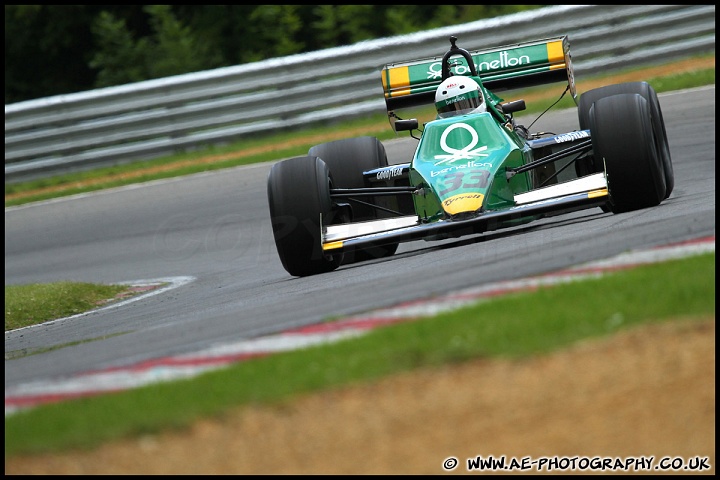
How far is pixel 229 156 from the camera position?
16.1m

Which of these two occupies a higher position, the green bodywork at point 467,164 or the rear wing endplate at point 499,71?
the rear wing endplate at point 499,71

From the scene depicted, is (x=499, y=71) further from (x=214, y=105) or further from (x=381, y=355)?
(x=214, y=105)

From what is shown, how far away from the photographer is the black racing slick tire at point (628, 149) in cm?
794

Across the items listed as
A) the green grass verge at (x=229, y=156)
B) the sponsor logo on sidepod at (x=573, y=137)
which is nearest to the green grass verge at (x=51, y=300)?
the sponsor logo on sidepod at (x=573, y=137)

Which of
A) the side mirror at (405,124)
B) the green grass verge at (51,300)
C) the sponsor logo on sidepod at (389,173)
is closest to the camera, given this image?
the sponsor logo on sidepod at (389,173)

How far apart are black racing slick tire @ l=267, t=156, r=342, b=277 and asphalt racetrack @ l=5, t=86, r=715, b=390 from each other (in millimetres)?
222

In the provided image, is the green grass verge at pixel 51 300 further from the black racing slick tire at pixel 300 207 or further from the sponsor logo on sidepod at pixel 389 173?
the sponsor logo on sidepod at pixel 389 173

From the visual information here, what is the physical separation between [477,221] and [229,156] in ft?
28.1

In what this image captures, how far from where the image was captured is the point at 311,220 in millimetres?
8516

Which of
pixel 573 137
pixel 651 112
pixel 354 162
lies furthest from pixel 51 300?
pixel 651 112

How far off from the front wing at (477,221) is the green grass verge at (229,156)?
21.5 ft

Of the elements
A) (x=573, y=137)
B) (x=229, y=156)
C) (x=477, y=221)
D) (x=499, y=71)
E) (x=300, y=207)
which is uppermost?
(x=499, y=71)

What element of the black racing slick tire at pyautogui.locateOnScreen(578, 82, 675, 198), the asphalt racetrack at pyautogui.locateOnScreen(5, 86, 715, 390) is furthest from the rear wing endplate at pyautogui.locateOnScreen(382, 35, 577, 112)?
the asphalt racetrack at pyautogui.locateOnScreen(5, 86, 715, 390)

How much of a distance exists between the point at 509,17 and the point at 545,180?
7.10 m
